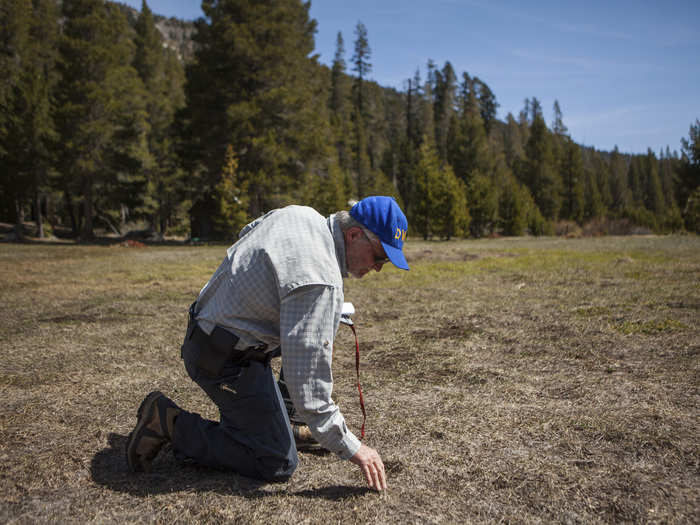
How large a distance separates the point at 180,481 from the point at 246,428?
16.9 inches

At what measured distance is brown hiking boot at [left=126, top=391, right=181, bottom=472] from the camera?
2.32m

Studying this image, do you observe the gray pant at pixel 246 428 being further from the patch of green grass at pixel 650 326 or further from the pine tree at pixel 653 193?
the pine tree at pixel 653 193

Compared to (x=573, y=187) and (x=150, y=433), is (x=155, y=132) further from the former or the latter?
(x=573, y=187)

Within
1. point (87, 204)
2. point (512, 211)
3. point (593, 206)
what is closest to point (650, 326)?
point (87, 204)

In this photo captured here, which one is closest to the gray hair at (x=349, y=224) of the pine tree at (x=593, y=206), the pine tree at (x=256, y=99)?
the pine tree at (x=256, y=99)

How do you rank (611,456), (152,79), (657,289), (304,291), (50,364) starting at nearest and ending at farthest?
(304,291) → (611,456) → (50,364) → (657,289) → (152,79)

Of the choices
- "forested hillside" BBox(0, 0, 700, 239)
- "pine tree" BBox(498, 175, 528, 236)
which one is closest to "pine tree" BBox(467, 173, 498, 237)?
"forested hillside" BBox(0, 0, 700, 239)

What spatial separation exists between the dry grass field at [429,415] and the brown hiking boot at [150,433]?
0.10m

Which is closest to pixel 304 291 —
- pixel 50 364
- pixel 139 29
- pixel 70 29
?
pixel 50 364

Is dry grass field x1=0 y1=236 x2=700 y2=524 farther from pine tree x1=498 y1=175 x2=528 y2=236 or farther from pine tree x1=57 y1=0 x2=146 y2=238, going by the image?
pine tree x1=498 y1=175 x2=528 y2=236

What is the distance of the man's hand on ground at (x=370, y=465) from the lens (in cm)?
195

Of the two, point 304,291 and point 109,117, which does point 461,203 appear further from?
point 304,291

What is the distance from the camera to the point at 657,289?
7.00 metres

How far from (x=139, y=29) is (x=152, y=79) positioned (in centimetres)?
531
